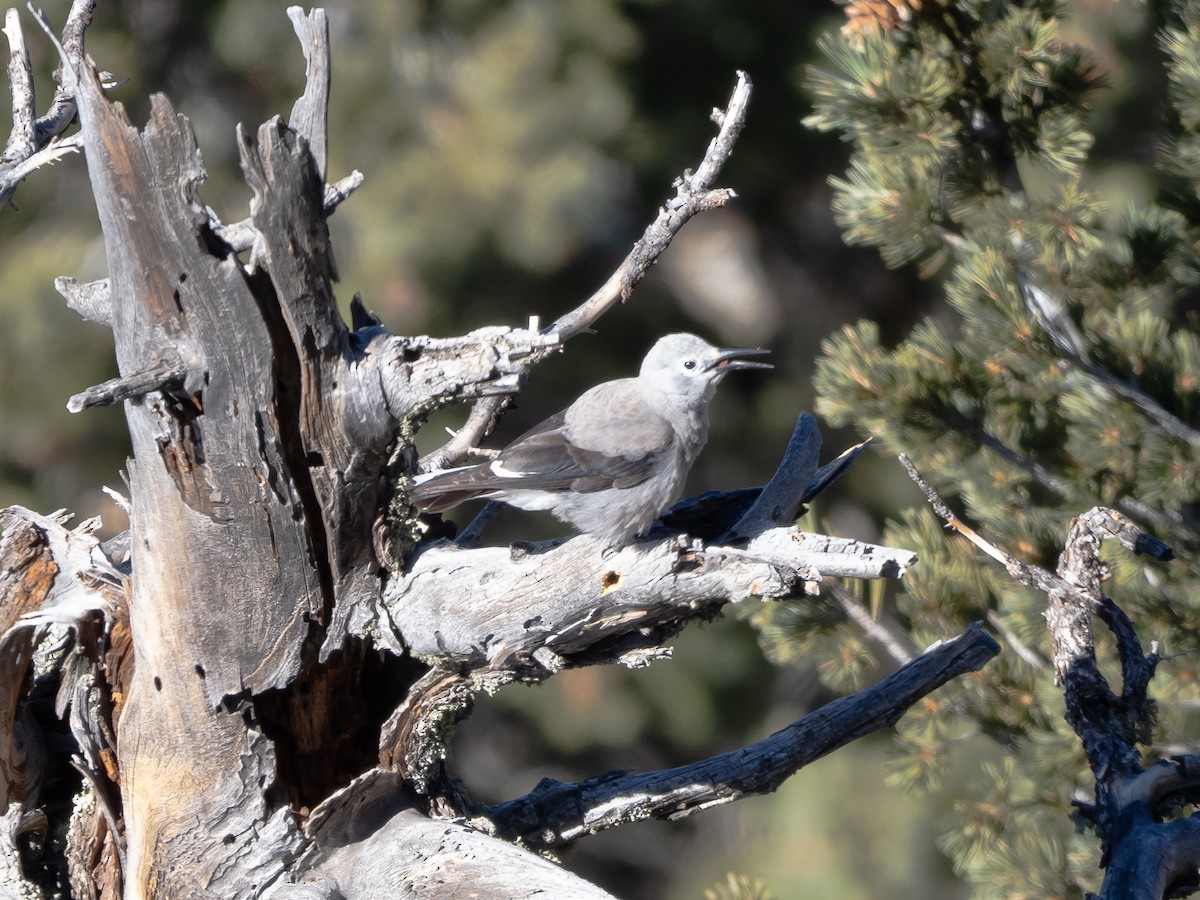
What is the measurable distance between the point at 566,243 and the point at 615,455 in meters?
2.52

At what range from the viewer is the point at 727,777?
2.65 metres

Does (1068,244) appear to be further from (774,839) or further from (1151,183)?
(774,839)

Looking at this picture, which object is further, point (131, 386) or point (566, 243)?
point (566, 243)

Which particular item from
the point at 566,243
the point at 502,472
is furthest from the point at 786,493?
the point at 566,243

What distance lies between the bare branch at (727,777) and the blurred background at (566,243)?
2716mm

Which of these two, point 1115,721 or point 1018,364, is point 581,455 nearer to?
point 1018,364

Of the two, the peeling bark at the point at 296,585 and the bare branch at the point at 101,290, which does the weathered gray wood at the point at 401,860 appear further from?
the bare branch at the point at 101,290

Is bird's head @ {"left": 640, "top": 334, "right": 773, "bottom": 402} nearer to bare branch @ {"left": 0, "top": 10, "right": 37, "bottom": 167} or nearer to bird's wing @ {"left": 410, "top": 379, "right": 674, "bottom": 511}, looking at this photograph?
bird's wing @ {"left": 410, "top": 379, "right": 674, "bottom": 511}

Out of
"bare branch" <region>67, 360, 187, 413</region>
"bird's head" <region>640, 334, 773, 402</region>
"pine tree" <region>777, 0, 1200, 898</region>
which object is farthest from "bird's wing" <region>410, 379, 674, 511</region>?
"bare branch" <region>67, 360, 187, 413</region>

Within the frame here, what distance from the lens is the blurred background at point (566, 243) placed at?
535 centimetres

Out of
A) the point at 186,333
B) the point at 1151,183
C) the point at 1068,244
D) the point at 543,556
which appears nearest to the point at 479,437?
the point at 543,556

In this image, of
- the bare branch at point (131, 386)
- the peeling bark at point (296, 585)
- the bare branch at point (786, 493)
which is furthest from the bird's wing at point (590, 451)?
the bare branch at point (131, 386)

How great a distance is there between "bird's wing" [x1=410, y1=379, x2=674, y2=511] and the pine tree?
0.69 meters

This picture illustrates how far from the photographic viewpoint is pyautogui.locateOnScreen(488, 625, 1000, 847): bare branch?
263cm
